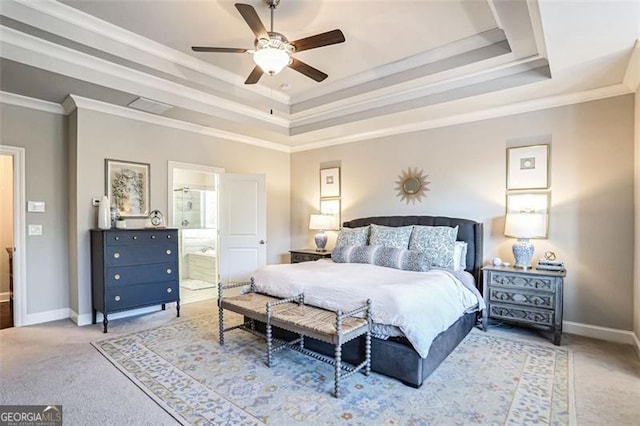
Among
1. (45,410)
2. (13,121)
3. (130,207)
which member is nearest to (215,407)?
(45,410)

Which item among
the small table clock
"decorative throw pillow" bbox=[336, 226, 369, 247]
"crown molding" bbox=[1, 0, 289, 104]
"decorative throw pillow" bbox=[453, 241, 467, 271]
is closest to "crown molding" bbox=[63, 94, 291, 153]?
"crown molding" bbox=[1, 0, 289, 104]

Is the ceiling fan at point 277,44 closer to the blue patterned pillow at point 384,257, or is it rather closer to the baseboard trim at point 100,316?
the blue patterned pillow at point 384,257

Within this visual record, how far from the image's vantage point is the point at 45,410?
226 cm

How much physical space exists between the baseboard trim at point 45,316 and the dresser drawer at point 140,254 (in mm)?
1123

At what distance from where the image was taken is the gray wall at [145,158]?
158 inches

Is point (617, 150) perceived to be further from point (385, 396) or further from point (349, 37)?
point (385, 396)

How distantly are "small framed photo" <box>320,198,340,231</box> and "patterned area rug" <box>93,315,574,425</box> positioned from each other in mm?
2715

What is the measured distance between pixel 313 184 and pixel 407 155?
1876mm

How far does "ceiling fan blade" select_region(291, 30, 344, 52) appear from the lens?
8.40 ft

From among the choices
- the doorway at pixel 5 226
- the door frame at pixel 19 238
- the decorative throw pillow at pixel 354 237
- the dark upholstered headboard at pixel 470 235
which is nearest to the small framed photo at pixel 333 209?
the decorative throw pillow at pixel 354 237

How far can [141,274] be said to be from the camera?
409cm

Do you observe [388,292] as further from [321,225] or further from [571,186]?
[321,225]

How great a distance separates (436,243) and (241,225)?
3046 millimetres

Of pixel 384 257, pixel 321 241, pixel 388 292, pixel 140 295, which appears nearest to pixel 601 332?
pixel 384 257
